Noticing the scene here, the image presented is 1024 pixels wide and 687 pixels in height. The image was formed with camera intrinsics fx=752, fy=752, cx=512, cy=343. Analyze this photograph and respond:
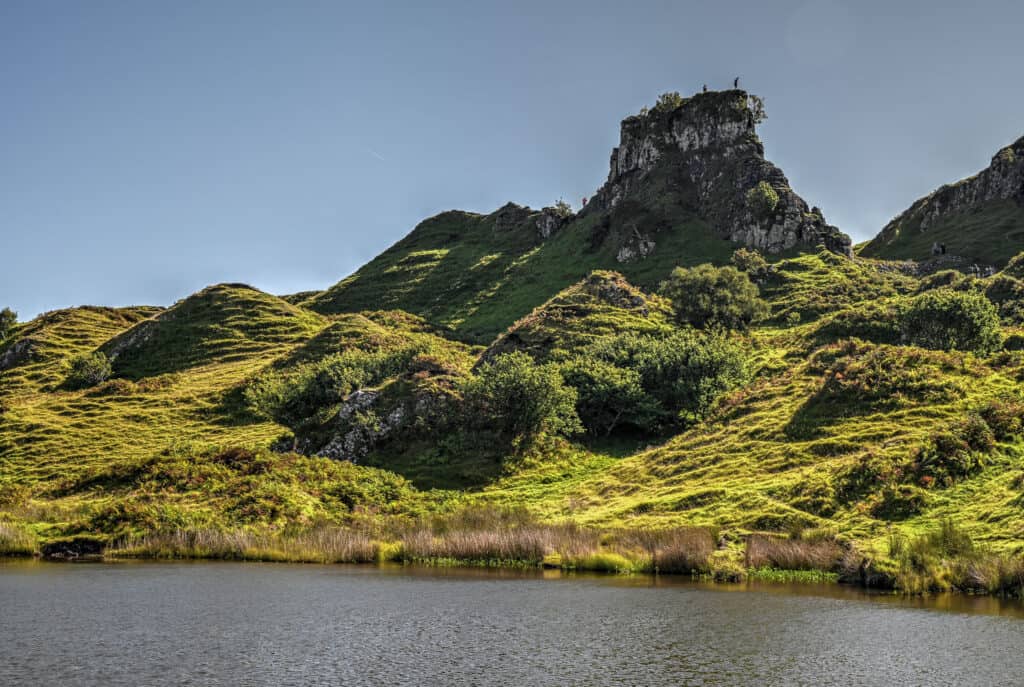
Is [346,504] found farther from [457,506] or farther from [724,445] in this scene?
[724,445]

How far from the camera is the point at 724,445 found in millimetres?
66875

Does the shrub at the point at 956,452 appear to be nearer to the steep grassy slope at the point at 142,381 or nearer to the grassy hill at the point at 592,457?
the grassy hill at the point at 592,457

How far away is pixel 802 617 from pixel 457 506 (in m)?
34.6

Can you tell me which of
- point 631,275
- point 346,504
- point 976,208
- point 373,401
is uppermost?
point 976,208

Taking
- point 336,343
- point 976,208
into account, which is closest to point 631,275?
point 336,343

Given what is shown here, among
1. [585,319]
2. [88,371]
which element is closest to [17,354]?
[88,371]

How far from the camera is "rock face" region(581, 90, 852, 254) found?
164 metres

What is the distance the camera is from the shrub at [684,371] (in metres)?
83.2

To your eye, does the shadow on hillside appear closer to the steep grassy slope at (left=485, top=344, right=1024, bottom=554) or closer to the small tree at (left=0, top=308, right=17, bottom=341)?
the steep grassy slope at (left=485, top=344, right=1024, bottom=554)

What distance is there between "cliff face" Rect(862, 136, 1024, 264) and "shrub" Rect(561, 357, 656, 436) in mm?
99976

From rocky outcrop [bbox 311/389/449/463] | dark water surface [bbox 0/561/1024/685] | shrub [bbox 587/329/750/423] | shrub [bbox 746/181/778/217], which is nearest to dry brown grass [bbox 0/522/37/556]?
dark water surface [bbox 0/561/1024/685]

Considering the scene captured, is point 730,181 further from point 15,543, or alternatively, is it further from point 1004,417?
point 15,543

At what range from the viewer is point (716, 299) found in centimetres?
12419

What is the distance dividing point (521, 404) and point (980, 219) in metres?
143
